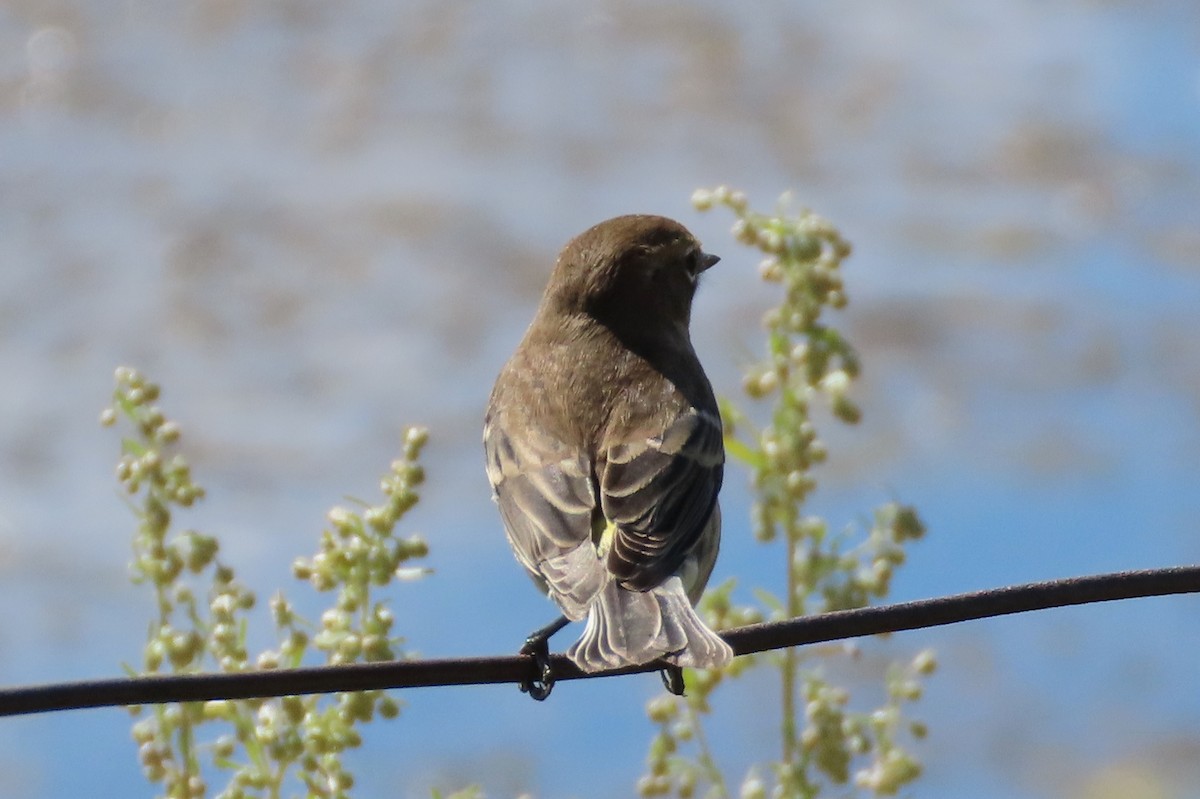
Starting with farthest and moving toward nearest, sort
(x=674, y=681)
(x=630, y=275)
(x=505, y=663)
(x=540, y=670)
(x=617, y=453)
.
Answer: (x=630, y=275) < (x=617, y=453) < (x=674, y=681) < (x=540, y=670) < (x=505, y=663)

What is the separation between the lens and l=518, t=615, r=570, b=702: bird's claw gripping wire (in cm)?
288

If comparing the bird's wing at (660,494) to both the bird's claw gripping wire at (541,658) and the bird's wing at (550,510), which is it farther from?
the bird's claw gripping wire at (541,658)

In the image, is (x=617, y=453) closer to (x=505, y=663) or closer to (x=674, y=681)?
(x=674, y=681)

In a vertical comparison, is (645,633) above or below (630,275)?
below

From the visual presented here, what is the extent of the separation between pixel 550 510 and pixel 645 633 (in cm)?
51

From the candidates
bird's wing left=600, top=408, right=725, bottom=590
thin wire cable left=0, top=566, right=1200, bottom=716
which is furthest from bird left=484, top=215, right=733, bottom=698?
thin wire cable left=0, top=566, right=1200, bottom=716

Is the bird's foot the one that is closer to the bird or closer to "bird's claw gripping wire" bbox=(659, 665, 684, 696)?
the bird

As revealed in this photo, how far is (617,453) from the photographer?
3.65 metres

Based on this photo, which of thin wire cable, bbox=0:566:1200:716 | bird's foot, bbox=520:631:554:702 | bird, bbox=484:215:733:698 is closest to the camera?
thin wire cable, bbox=0:566:1200:716

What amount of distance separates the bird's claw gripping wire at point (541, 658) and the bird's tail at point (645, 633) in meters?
0.06

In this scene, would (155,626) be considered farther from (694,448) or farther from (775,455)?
(694,448)

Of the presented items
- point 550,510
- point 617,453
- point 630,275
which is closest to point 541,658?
point 550,510

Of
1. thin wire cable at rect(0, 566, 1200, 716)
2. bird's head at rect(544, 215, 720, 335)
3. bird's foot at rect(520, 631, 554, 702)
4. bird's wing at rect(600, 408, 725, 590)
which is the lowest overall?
thin wire cable at rect(0, 566, 1200, 716)

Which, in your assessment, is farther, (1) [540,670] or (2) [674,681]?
(2) [674,681]
